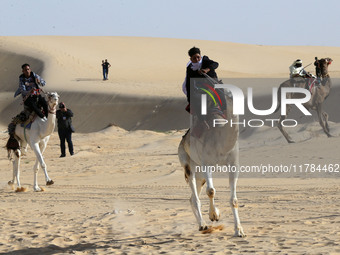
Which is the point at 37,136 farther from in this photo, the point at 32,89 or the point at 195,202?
the point at 195,202

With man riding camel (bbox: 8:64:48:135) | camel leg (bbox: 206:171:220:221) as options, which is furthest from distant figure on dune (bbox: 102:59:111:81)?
Result: camel leg (bbox: 206:171:220:221)

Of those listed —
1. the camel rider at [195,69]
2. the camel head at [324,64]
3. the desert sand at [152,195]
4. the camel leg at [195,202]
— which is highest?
the camel rider at [195,69]

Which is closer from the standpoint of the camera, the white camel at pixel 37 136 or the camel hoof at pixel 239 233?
the camel hoof at pixel 239 233

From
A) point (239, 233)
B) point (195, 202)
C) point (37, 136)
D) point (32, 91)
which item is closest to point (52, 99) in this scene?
point (32, 91)

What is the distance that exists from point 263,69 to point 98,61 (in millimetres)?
16845

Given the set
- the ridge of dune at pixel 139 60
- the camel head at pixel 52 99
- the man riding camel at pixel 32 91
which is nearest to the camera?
→ the camel head at pixel 52 99

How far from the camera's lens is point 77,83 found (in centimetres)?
4897

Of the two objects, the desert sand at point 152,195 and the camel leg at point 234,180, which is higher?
the camel leg at point 234,180

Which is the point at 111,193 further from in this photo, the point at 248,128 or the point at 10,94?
the point at 10,94

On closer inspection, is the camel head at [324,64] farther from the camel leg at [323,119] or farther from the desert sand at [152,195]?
the desert sand at [152,195]

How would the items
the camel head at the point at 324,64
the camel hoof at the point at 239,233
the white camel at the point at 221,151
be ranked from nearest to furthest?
the white camel at the point at 221,151, the camel hoof at the point at 239,233, the camel head at the point at 324,64

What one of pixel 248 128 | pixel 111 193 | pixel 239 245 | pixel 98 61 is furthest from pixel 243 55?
pixel 239 245

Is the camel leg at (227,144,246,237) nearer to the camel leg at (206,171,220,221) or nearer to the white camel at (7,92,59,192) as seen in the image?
the camel leg at (206,171,220,221)

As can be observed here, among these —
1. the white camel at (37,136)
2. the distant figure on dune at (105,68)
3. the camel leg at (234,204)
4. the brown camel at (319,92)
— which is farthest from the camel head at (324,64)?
the distant figure on dune at (105,68)
